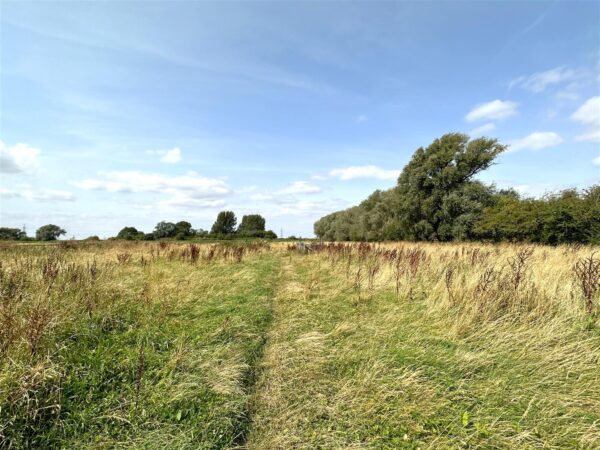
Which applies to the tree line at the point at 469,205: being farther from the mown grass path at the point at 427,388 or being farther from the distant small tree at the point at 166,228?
the distant small tree at the point at 166,228

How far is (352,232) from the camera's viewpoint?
167 ft

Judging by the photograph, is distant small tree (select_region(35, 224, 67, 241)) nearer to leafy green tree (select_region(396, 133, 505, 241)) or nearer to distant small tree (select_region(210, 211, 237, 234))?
distant small tree (select_region(210, 211, 237, 234))

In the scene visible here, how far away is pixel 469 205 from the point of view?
23.7m

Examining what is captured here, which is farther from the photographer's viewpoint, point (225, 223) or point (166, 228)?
point (225, 223)

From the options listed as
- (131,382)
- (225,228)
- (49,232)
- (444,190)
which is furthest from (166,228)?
(131,382)

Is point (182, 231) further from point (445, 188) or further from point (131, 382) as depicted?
point (131, 382)

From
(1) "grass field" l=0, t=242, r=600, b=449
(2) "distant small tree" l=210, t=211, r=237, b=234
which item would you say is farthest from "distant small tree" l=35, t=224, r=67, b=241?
(1) "grass field" l=0, t=242, r=600, b=449

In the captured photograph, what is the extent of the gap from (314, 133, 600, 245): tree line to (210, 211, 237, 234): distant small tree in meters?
47.7

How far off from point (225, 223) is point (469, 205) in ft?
192

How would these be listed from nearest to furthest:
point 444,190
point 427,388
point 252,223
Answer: point 427,388 < point 444,190 < point 252,223

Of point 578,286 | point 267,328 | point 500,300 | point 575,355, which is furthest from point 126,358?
point 578,286

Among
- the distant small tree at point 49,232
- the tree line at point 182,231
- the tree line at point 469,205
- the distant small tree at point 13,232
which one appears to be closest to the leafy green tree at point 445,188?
the tree line at point 469,205

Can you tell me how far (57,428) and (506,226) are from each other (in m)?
21.4

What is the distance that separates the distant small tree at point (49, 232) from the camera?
37.7 meters
